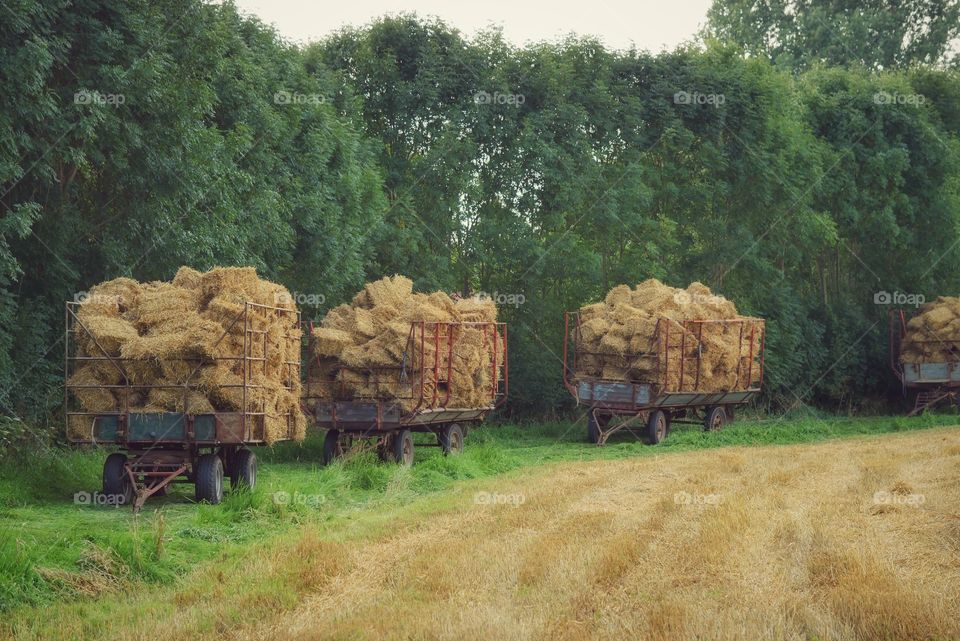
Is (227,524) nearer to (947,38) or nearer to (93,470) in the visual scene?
(93,470)

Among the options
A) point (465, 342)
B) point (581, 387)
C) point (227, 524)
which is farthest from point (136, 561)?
point (581, 387)

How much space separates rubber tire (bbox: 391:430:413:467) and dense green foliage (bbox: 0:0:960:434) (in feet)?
14.9

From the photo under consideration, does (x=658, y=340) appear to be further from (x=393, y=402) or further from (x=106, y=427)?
(x=106, y=427)

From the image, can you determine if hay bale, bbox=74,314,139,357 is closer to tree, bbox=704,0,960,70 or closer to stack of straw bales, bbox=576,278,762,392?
stack of straw bales, bbox=576,278,762,392

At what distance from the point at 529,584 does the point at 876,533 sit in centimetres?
397

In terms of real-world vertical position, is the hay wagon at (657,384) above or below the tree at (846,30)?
below

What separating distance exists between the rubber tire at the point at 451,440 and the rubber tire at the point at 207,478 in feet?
23.2

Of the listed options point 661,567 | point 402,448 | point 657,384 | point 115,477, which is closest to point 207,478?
point 115,477

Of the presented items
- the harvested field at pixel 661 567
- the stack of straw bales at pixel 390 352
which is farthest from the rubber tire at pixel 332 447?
the harvested field at pixel 661 567

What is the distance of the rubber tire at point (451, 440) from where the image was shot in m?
21.0

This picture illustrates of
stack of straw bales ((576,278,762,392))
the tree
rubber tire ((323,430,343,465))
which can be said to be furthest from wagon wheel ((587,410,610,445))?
the tree

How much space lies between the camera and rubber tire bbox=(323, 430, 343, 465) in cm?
1908

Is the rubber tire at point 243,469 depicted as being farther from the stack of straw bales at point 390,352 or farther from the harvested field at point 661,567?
the stack of straw bales at point 390,352

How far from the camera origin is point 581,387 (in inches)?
993
